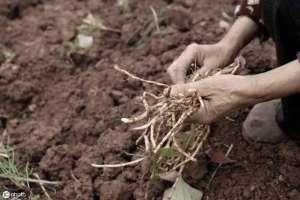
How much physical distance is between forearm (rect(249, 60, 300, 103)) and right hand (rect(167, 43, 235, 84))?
0.26 metres

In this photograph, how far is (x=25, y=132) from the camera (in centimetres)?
186

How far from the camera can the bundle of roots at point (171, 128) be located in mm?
1415

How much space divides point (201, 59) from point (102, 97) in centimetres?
45

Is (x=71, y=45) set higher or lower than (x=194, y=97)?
lower

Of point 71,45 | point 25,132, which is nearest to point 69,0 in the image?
point 71,45

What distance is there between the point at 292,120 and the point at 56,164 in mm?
758

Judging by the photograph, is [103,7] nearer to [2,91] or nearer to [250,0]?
[2,91]

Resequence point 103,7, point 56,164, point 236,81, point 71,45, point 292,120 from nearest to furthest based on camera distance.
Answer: point 236,81 → point 292,120 → point 56,164 → point 71,45 → point 103,7

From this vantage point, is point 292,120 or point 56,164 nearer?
point 292,120

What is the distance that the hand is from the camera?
1.34 meters

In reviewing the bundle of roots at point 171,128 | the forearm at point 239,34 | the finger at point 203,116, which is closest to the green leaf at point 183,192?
the bundle of roots at point 171,128
